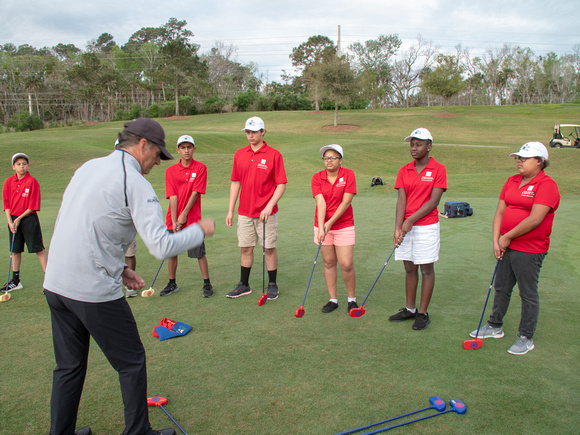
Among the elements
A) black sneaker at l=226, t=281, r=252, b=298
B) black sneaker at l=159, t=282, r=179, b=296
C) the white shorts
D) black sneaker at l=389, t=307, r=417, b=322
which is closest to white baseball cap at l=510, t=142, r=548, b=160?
the white shorts

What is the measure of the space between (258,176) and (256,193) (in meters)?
0.24

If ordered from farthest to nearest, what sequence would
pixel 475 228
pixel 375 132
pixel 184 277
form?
1. pixel 375 132
2. pixel 475 228
3. pixel 184 277

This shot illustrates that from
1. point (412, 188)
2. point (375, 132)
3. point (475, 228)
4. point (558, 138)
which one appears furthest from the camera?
point (375, 132)

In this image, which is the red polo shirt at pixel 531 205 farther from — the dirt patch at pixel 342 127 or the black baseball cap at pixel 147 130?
the dirt patch at pixel 342 127

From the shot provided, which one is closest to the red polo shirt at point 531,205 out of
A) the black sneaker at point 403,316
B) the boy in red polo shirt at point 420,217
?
the boy in red polo shirt at point 420,217

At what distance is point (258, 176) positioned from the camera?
5.85 m

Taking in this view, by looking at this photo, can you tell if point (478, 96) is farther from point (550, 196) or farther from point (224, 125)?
point (550, 196)

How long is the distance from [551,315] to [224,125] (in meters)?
43.5

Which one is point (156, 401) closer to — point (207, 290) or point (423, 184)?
point (207, 290)

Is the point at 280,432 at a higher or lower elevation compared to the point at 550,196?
lower

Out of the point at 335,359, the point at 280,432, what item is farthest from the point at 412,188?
the point at 280,432

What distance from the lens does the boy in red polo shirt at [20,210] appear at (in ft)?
21.0

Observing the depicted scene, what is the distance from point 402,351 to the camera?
14.0ft

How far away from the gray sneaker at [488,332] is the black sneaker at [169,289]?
155 inches
